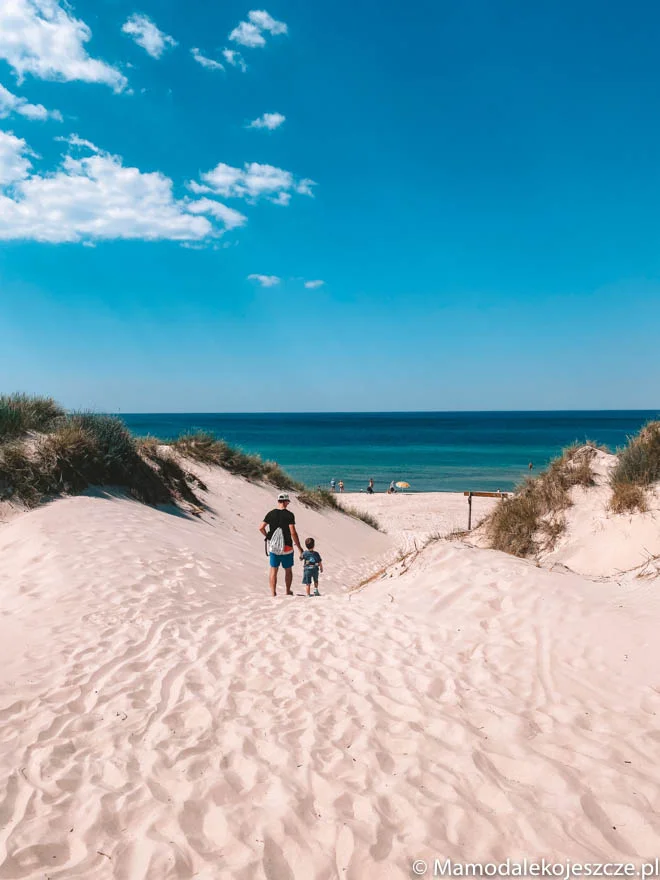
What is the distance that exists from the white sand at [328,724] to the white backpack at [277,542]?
1.24 m

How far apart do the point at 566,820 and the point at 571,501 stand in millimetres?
8884

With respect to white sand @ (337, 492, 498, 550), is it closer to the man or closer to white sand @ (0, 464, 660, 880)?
the man

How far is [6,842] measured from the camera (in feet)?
9.68

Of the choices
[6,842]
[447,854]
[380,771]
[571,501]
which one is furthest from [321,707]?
[571,501]

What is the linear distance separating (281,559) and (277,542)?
14.7 inches

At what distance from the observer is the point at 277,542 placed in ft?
30.6

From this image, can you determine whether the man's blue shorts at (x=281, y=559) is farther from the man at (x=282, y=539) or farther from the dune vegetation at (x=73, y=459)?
the dune vegetation at (x=73, y=459)

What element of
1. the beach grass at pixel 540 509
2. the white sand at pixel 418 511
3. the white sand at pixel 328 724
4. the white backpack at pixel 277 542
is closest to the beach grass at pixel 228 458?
the white sand at pixel 418 511

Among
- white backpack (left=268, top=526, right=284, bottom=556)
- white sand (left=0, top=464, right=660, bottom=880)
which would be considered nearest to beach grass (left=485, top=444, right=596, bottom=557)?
white sand (left=0, top=464, right=660, bottom=880)

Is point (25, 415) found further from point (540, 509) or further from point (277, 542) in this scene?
point (540, 509)

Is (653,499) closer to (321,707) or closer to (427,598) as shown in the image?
(427,598)

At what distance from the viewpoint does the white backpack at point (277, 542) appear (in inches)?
366

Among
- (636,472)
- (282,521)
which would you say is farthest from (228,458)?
(636,472)

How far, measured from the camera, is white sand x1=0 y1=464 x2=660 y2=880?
9.83ft
